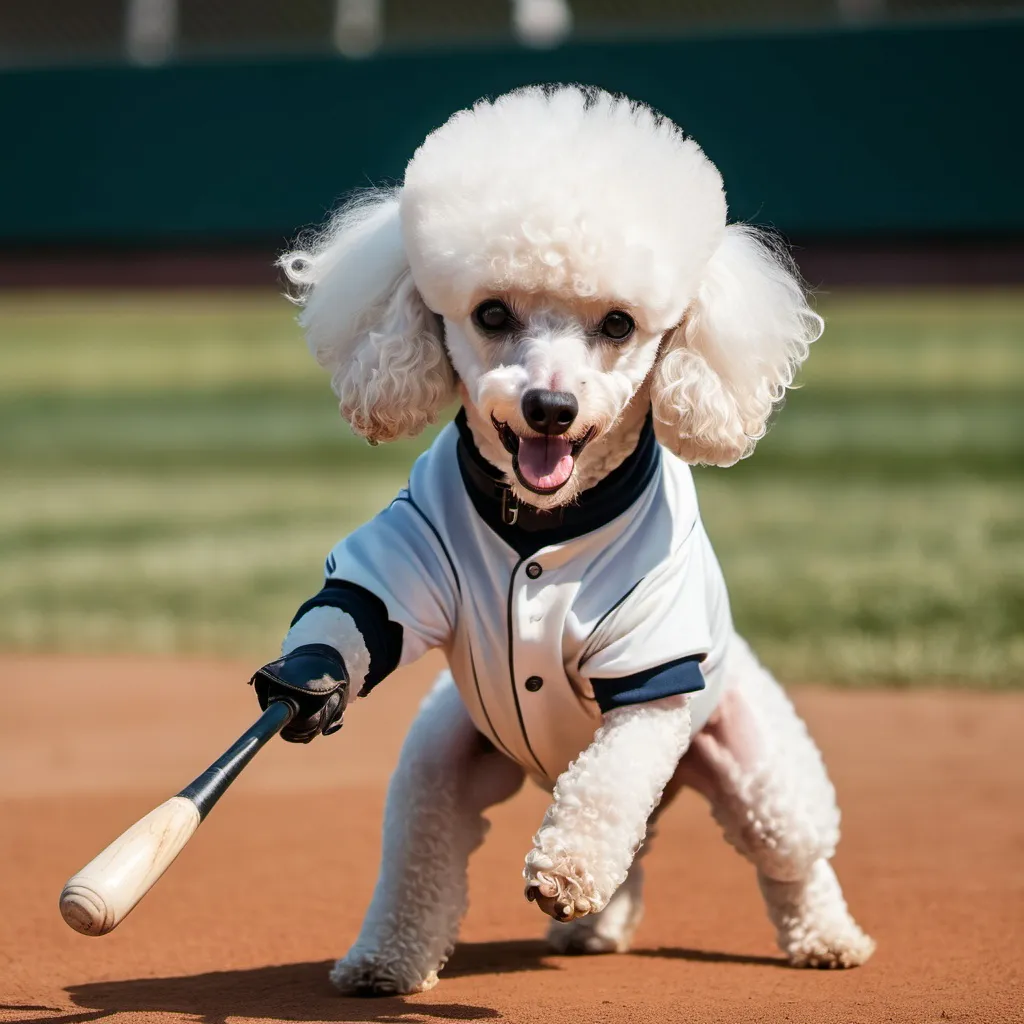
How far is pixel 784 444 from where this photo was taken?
1386 cm

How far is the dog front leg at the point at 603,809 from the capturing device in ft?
9.29

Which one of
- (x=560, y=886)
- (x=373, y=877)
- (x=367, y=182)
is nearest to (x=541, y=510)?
(x=560, y=886)

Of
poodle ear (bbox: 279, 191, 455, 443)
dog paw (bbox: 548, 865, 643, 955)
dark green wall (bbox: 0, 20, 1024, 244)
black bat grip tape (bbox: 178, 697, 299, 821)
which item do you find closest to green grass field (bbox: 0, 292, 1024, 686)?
dark green wall (bbox: 0, 20, 1024, 244)

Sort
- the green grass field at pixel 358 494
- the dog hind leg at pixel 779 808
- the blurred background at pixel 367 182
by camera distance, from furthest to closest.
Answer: the blurred background at pixel 367 182
the green grass field at pixel 358 494
the dog hind leg at pixel 779 808

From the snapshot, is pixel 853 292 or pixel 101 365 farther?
pixel 853 292

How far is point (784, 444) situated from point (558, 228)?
1122cm

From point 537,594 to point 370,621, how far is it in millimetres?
309

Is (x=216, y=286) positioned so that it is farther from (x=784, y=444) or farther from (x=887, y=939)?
(x=887, y=939)

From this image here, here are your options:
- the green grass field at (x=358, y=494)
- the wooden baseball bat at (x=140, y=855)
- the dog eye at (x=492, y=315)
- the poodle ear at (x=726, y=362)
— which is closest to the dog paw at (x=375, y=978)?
the wooden baseball bat at (x=140, y=855)

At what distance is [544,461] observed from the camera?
2.89 meters

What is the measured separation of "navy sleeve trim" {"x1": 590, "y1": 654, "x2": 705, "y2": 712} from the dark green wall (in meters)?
18.0

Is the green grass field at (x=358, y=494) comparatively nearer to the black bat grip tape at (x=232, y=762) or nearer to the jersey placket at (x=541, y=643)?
the jersey placket at (x=541, y=643)

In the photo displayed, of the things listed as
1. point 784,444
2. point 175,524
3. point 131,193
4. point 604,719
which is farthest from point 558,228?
point 131,193

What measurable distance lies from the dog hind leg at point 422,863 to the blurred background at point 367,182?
889 cm
